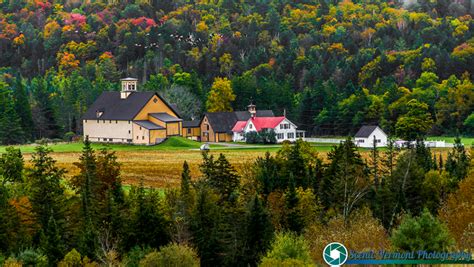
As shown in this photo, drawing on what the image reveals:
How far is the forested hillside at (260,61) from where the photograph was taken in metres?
101

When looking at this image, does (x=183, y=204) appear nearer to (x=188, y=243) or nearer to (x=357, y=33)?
(x=188, y=243)

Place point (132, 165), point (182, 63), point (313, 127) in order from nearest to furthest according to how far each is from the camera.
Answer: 1. point (132, 165)
2. point (313, 127)
3. point (182, 63)

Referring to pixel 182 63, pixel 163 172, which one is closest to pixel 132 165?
pixel 163 172

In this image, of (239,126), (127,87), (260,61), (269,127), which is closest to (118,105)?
(127,87)

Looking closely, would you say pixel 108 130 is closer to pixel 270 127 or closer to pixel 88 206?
pixel 270 127

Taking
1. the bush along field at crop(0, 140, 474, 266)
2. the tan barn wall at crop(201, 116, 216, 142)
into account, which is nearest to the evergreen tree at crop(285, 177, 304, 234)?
the bush along field at crop(0, 140, 474, 266)

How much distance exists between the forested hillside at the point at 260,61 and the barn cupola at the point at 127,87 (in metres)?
10.9

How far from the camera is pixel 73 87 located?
121 meters

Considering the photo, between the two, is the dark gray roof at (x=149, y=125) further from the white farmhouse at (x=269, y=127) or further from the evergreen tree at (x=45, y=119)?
the evergreen tree at (x=45, y=119)

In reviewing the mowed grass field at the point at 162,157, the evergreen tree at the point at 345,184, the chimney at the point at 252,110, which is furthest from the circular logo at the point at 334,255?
the chimney at the point at 252,110

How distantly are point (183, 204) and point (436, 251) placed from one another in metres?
14.2

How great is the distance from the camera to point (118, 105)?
9775cm

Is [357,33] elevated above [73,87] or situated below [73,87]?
above

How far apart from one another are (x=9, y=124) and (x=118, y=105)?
43.1ft
